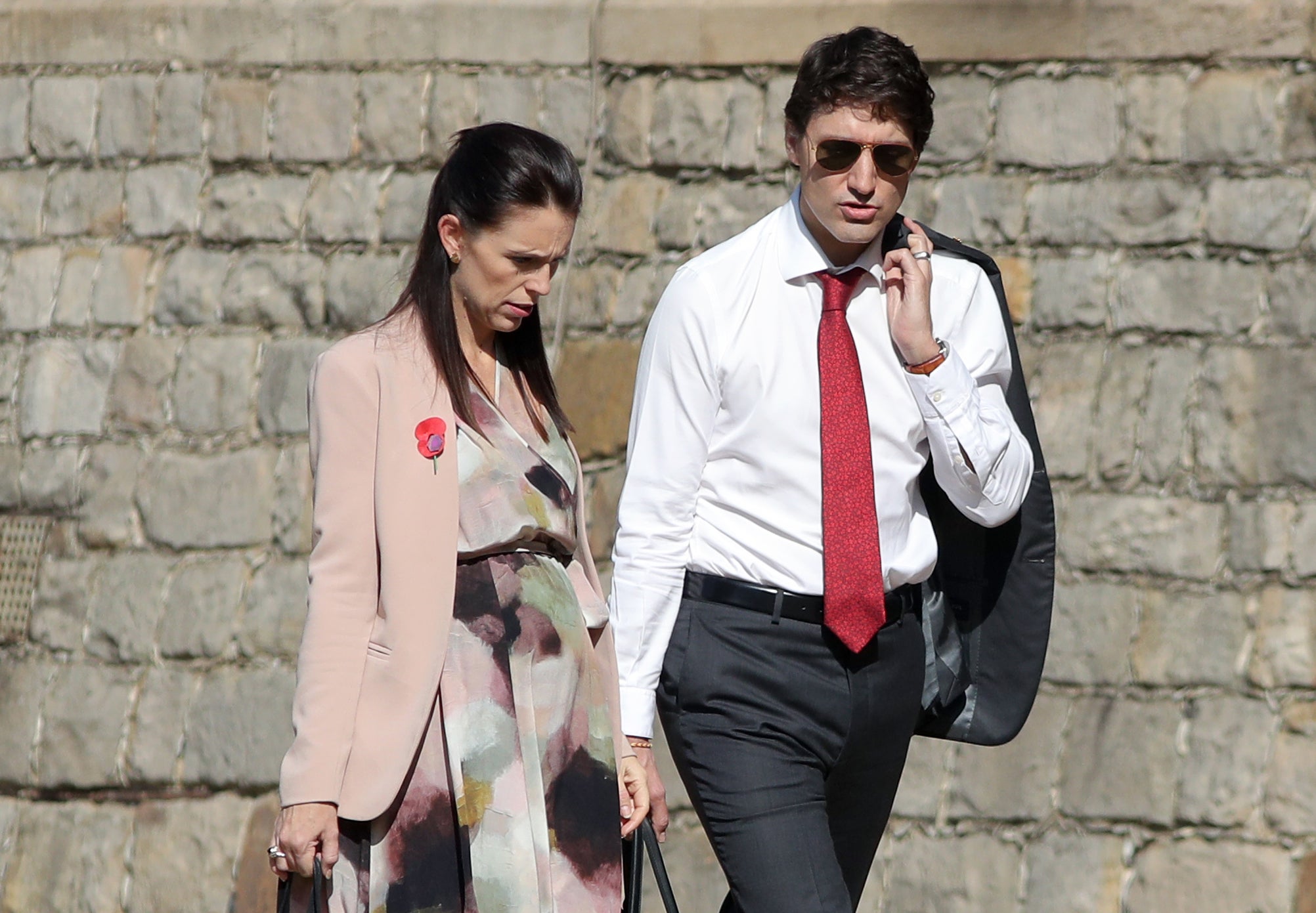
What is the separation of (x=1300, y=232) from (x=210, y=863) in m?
4.41

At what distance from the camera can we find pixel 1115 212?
5594 millimetres

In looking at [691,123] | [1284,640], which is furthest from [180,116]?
[1284,640]

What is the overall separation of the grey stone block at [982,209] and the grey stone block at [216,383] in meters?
2.66

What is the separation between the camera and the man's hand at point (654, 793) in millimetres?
3338

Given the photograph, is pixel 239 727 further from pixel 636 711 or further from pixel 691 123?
pixel 636 711

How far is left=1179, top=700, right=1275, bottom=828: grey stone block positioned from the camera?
5.30 meters

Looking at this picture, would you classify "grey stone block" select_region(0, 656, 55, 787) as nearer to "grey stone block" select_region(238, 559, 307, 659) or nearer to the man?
"grey stone block" select_region(238, 559, 307, 659)

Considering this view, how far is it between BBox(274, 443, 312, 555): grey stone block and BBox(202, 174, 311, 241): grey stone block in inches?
33.8

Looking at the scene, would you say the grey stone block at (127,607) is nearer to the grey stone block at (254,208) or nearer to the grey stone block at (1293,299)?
the grey stone block at (254,208)

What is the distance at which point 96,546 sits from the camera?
22.1 ft

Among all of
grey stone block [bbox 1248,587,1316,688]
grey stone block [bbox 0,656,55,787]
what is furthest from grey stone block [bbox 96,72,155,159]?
grey stone block [bbox 1248,587,1316,688]

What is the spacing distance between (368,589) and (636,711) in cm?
66

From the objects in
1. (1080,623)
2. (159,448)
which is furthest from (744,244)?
(159,448)

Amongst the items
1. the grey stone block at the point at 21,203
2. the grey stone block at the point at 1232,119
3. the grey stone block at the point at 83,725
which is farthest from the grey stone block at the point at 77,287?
the grey stone block at the point at 1232,119
